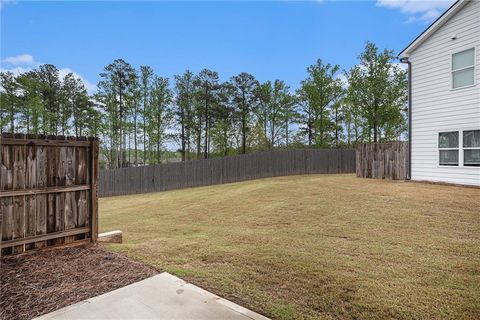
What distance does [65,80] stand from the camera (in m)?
25.5

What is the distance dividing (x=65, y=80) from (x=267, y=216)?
84.7 ft

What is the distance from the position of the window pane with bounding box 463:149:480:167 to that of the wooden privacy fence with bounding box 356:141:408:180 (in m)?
2.21

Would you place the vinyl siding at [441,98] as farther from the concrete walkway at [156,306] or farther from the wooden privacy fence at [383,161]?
the concrete walkway at [156,306]

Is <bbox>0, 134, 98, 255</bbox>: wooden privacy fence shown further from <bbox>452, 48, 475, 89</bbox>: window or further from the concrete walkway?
<bbox>452, 48, 475, 89</bbox>: window

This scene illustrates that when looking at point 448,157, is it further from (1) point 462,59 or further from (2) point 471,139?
(1) point 462,59

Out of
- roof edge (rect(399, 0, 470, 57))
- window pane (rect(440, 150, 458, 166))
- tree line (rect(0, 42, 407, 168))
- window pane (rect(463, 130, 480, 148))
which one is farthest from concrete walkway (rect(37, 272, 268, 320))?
tree line (rect(0, 42, 407, 168))

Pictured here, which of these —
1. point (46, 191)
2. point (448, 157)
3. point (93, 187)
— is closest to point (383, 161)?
point (448, 157)

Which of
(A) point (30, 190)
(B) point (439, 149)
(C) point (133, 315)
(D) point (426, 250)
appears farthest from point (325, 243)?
(B) point (439, 149)

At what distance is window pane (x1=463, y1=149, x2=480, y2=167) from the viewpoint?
29.8 feet

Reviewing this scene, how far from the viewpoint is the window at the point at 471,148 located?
9.06 meters

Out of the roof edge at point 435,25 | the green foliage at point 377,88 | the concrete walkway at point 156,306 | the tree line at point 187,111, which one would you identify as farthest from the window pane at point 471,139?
the tree line at point 187,111

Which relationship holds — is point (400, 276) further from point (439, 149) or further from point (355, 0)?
point (439, 149)

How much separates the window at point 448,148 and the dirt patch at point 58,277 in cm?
1039

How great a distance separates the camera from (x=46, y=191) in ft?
12.6
